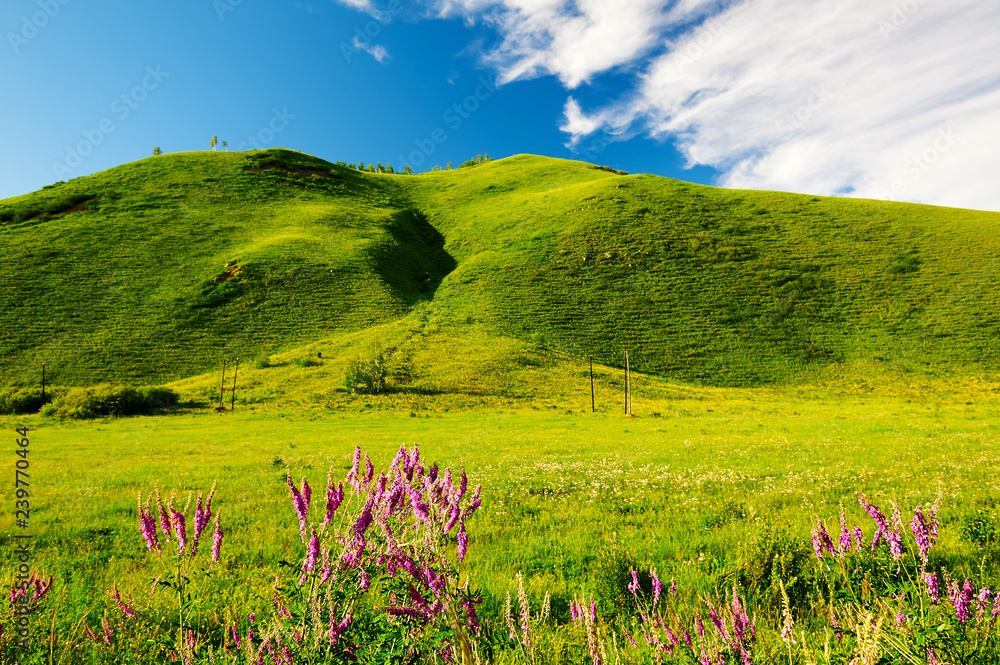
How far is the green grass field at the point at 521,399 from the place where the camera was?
378cm

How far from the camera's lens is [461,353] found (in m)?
60.7

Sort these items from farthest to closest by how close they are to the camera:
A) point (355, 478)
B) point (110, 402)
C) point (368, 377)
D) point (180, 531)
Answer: point (368, 377) → point (110, 402) → point (355, 478) → point (180, 531)

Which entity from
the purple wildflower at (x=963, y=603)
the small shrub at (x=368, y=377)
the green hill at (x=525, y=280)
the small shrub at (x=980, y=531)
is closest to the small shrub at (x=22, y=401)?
the green hill at (x=525, y=280)

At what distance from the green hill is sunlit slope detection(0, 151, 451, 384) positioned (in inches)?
14.4

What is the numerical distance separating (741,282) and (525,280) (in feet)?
123

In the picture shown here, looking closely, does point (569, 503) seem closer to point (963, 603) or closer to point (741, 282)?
point (963, 603)

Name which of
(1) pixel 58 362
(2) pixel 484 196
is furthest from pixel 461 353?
(2) pixel 484 196

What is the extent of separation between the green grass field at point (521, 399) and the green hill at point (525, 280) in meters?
0.58

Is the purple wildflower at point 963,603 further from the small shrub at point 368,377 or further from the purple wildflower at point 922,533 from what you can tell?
the small shrub at point 368,377

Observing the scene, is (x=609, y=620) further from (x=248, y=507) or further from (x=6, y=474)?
(x=6, y=474)

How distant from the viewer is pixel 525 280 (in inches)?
3265

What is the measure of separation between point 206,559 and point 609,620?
5810mm

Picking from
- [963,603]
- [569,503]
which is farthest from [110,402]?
[963,603]

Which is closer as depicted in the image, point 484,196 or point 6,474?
point 6,474
